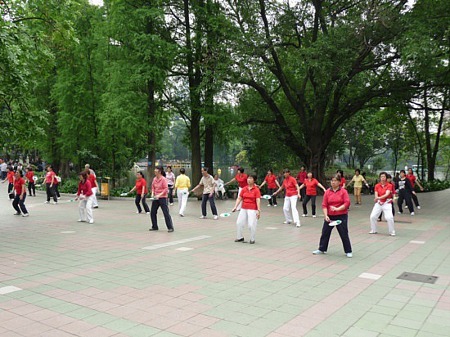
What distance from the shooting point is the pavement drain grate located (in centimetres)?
672

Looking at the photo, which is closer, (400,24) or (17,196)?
(17,196)

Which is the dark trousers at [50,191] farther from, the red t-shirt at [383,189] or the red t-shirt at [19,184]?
the red t-shirt at [383,189]

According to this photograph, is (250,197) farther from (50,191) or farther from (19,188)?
(50,191)

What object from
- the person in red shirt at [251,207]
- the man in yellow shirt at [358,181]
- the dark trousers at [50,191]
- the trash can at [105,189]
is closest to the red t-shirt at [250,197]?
the person in red shirt at [251,207]

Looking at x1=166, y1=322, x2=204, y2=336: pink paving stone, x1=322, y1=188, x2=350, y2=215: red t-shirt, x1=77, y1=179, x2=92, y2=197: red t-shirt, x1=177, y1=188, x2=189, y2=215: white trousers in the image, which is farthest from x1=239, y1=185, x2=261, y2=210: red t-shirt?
x1=77, y1=179, x2=92, y2=197: red t-shirt

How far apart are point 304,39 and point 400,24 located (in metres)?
6.31

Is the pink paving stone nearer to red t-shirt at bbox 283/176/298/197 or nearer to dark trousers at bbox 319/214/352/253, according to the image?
dark trousers at bbox 319/214/352/253

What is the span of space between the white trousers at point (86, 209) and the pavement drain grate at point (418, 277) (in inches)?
377

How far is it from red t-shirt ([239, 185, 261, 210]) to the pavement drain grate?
3.67 metres

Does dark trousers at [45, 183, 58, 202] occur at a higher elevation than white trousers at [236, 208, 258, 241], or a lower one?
higher

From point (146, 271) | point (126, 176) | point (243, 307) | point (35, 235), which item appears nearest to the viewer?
point (243, 307)

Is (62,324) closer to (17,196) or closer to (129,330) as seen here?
(129,330)

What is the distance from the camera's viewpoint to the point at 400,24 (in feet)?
55.1

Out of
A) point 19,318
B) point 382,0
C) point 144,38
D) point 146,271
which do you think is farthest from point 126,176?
point 19,318
